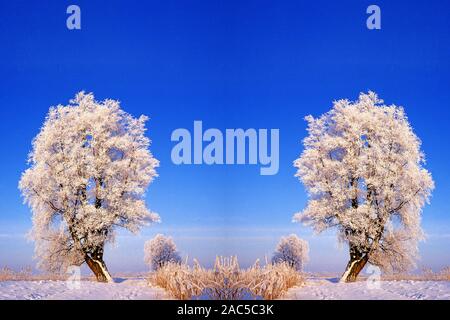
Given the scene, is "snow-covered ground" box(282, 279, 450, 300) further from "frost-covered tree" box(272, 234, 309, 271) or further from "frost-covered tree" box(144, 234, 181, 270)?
"frost-covered tree" box(144, 234, 181, 270)

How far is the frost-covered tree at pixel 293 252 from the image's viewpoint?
65.3 ft

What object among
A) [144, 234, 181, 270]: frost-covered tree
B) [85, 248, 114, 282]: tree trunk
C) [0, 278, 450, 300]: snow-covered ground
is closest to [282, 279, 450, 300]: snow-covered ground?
[0, 278, 450, 300]: snow-covered ground

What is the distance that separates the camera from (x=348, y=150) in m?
16.9

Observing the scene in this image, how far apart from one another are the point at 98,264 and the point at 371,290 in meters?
8.28

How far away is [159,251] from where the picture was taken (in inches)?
786

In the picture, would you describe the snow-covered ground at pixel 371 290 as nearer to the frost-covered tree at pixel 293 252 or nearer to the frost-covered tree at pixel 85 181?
the frost-covered tree at pixel 293 252

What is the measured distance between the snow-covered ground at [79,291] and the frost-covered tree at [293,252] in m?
6.38

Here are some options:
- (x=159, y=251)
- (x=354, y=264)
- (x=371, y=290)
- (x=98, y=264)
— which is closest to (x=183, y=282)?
(x=98, y=264)

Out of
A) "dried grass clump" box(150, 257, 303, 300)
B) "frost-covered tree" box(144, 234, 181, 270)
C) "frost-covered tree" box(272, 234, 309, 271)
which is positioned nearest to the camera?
"dried grass clump" box(150, 257, 303, 300)

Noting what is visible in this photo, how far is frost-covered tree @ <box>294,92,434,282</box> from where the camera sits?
16531 mm

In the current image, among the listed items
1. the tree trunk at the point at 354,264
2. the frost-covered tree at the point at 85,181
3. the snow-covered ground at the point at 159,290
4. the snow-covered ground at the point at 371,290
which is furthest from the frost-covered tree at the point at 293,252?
the frost-covered tree at the point at 85,181

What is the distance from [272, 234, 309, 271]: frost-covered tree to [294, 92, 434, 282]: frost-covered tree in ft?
11.0

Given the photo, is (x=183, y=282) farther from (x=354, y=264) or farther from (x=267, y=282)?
(x=354, y=264)

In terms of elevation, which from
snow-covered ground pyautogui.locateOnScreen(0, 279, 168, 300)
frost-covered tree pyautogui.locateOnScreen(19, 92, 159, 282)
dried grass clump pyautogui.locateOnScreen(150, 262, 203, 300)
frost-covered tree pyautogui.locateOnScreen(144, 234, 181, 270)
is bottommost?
snow-covered ground pyautogui.locateOnScreen(0, 279, 168, 300)
